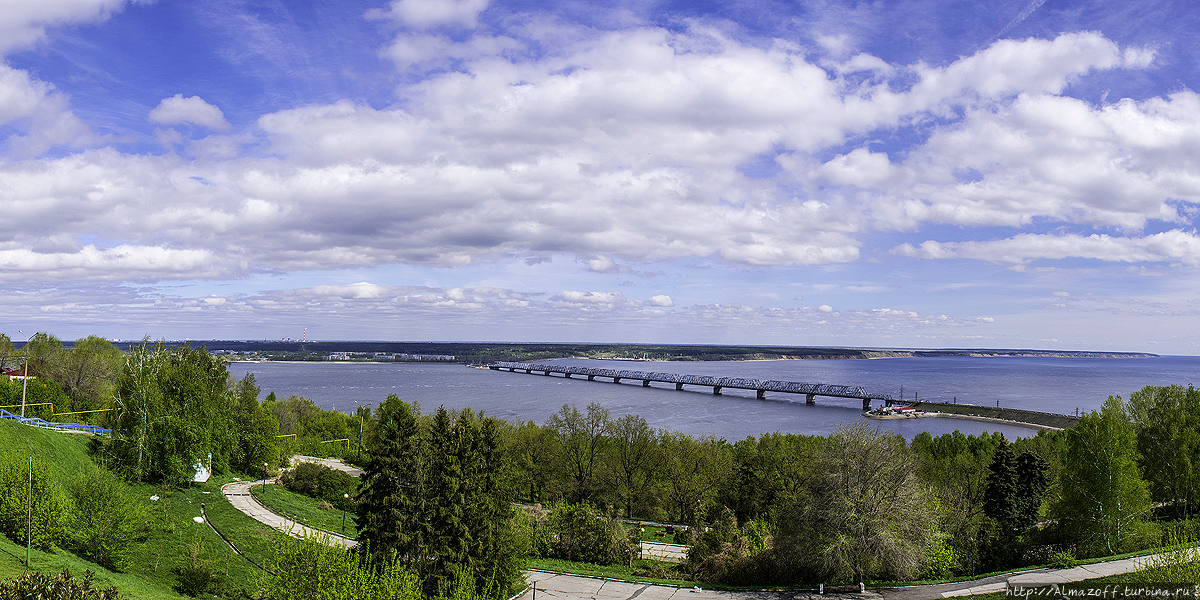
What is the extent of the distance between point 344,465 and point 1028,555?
5547 cm

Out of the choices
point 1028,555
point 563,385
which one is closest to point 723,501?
point 1028,555

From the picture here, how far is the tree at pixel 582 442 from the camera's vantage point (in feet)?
186

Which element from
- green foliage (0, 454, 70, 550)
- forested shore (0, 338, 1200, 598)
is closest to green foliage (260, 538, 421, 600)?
forested shore (0, 338, 1200, 598)

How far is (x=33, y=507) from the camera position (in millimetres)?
23922

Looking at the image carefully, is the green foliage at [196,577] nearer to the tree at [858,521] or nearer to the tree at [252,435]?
the tree at [858,521]

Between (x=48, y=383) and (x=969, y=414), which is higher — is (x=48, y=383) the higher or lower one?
the higher one

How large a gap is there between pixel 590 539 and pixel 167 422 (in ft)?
94.2

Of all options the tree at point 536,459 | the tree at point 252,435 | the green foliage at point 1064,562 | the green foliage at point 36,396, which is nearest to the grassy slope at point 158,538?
the tree at point 252,435

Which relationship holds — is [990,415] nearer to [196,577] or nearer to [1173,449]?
[1173,449]

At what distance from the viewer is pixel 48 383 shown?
59344 mm

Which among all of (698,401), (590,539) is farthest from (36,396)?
(698,401)

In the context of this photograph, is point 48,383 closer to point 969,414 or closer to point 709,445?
point 709,445

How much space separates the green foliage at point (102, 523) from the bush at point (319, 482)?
1884 cm

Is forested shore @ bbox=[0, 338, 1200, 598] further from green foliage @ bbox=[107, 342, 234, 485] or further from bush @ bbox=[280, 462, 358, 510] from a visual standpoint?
bush @ bbox=[280, 462, 358, 510]
